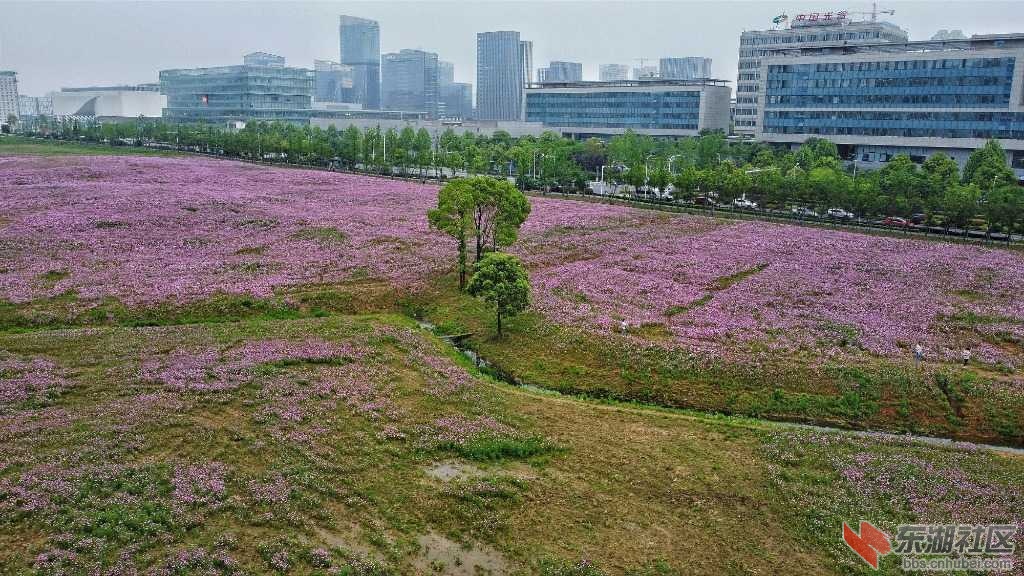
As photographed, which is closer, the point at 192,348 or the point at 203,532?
the point at 203,532

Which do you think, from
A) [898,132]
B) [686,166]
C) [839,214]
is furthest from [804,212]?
[898,132]

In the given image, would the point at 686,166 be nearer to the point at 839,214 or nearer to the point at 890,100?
the point at 839,214

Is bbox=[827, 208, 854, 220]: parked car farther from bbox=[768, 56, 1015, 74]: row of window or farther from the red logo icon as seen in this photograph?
the red logo icon

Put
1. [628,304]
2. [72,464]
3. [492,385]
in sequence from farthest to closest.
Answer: [628,304] → [492,385] → [72,464]

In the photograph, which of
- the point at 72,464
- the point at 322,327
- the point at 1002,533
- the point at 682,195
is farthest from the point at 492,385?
the point at 682,195

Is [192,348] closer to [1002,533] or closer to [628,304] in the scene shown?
[628,304]
